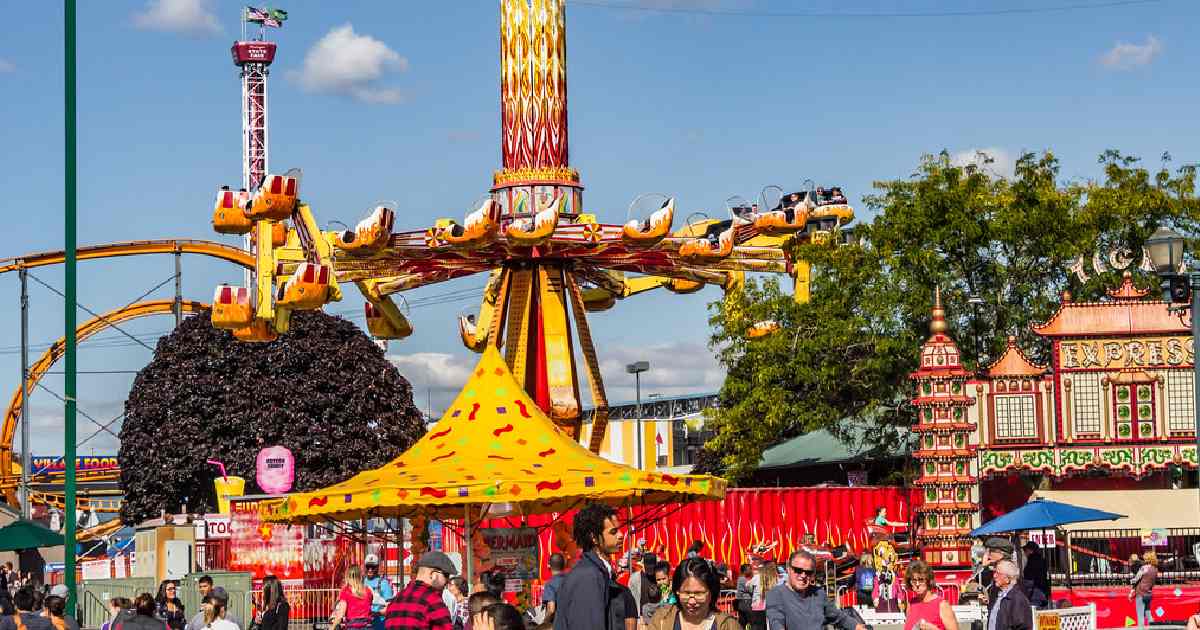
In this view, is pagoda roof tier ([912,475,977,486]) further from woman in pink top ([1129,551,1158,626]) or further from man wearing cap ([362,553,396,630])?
man wearing cap ([362,553,396,630])

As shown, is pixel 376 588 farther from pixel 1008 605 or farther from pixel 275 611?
pixel 1008 605

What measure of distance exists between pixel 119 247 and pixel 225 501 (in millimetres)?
22399

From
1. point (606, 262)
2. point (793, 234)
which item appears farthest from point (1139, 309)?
point (606, 262)

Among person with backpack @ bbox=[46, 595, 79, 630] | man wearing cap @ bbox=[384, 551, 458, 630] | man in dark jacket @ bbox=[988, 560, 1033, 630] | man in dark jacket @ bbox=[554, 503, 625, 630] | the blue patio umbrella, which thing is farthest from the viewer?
the blue patio umbrella

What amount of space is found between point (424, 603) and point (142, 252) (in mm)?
49203

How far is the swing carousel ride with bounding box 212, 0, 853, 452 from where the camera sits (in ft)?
89.4

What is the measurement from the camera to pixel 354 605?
18.4 metres

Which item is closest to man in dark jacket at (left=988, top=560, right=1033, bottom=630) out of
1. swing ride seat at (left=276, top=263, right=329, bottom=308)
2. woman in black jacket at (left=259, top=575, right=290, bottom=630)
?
woman in black jacket at (left=259, top=575, right=290, bottom=630)

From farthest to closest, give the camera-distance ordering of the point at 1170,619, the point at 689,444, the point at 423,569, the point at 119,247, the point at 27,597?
the point at 689,444, the point at 119,247, the point at 1170,619, the point at 27,597, the point at 423,569

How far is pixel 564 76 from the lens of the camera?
29.2 meters

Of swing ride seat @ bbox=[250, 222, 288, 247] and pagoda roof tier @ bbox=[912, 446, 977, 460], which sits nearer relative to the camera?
swing ride seat @ bbox=[250, 222, 288, 247]

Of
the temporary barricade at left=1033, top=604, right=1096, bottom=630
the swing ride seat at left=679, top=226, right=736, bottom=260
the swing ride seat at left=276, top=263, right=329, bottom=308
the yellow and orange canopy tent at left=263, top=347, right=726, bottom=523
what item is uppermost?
the swing ride seat at left=679, top=226, right=736, bottom=260

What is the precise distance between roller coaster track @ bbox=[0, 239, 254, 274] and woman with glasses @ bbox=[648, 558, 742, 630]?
49784mm

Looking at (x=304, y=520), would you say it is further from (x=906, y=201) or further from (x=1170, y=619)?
(x=906, y=201)
